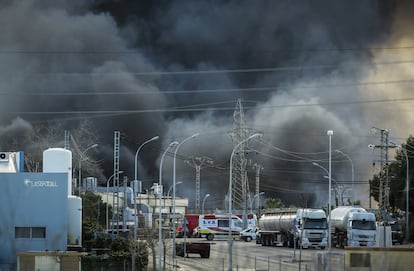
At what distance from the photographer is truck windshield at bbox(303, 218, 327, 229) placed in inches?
3246

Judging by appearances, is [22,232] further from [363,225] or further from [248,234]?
[248,234]

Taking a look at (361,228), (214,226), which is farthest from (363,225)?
(214,226)

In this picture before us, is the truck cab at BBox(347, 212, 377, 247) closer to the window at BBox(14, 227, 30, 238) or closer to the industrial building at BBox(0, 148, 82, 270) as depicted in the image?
the industrial building at BBox(0, 148, 82, 270)

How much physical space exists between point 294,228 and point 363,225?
7991 millimetres

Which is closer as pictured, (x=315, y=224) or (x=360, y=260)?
(x=360, y=260)

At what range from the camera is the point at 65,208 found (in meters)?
66.4

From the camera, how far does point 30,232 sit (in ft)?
209

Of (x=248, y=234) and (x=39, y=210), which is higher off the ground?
(x=39, y=210)

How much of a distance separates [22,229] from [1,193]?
372 cm

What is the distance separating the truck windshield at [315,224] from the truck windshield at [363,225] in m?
3.77

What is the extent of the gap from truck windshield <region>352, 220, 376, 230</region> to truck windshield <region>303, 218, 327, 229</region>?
12.4ft

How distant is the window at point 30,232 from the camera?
63.0m

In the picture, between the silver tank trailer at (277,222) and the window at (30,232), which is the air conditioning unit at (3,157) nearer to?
the window at (30,232)

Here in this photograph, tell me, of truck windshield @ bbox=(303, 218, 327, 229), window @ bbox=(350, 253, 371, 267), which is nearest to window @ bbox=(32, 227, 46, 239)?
truck windshield @ bbox=(303, 218, 327, 229)
